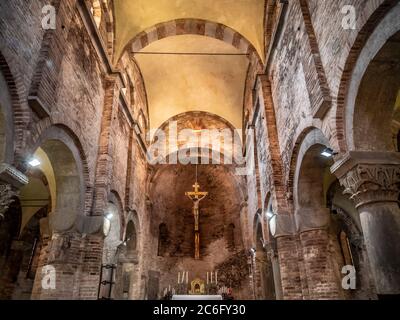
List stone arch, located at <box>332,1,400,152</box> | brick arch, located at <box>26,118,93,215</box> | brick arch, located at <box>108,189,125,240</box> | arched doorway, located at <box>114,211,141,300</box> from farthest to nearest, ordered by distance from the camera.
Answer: arched doorway, located at <box>114,211,141,300</box>
brick arch, located at <box>108,189,125,240</box>
brick arch, located at <box>26,118,93,215</box>
stone arch, located at <box>332,1,400,152</box>

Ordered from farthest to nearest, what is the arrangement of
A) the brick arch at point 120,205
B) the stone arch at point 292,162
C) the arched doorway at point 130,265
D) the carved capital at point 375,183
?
the arched doorway at point 130,265
the brick arch at point 120,205
the stone arch at point 292,162
the carved capital at point 375,183

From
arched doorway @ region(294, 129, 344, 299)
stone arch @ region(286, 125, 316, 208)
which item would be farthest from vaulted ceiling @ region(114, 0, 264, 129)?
arched doorway @ region(294, 129, 344, 299)

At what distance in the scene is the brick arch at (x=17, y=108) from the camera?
4.32 meters

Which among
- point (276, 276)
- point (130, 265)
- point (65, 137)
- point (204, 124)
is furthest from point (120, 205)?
point (204, 124)

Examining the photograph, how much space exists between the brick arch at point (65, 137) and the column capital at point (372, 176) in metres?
4.64

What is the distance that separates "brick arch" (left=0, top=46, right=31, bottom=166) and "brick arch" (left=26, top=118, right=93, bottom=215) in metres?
0.21

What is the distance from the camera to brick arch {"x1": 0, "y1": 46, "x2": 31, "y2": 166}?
4324 millimetres

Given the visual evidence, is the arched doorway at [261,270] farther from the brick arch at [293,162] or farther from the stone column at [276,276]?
the brick arch at [293,162]

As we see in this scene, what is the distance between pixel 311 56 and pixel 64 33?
15.1ft

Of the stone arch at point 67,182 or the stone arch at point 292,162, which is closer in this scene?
the stone arch at point 292,162

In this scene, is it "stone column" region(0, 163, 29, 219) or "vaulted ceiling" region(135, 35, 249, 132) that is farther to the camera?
"vaulted ceiling" region(135, 35, 249, 132)

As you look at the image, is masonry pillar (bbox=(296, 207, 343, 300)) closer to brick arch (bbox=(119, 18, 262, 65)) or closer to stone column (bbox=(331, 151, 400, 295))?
stone column (bbox=(331, 151, 400, 295))

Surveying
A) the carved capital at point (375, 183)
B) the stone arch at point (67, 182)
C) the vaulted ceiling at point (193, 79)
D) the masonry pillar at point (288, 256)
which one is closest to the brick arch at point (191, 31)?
the vaulted ceiling at point (193, 79)
